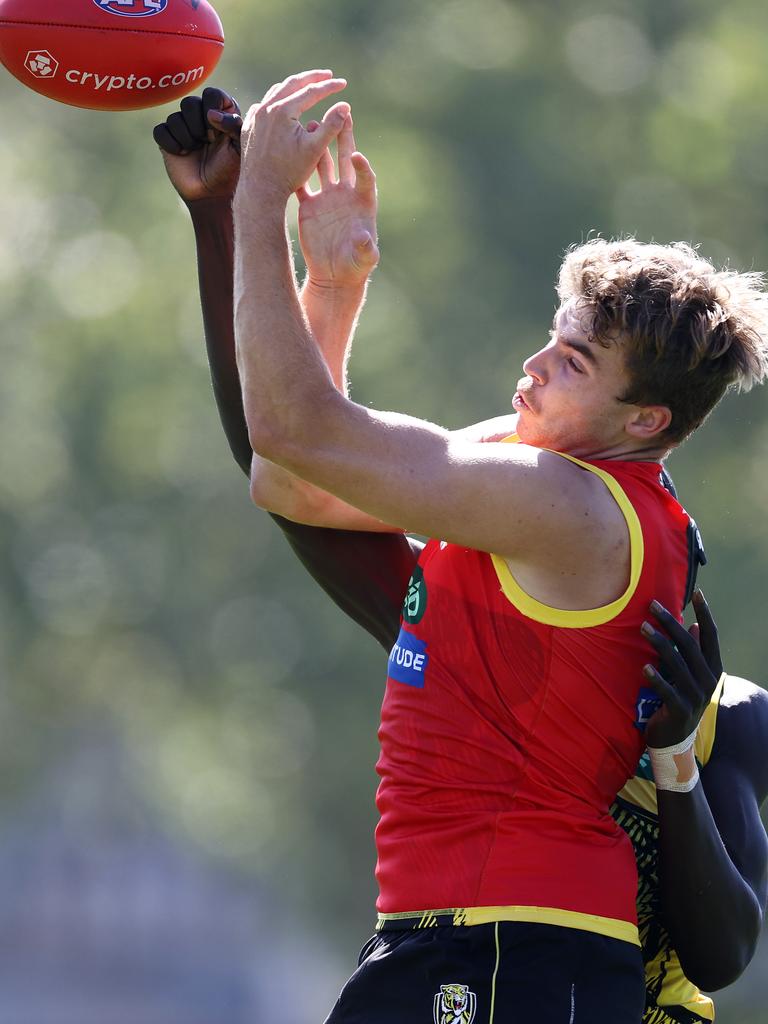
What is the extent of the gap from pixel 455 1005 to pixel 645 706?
76 cm

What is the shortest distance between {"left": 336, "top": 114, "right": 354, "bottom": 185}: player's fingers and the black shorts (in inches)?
68.4

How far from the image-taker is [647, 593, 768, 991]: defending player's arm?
3691mm

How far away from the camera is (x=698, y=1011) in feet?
13.6

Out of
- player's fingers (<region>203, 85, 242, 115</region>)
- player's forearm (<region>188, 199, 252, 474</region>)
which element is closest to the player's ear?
player's forearm (<region>188, 199, 252, 474</region>)

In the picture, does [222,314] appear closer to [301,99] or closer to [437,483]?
[301,99]

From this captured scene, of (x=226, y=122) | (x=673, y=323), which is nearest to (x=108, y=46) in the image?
(x=226, y=122)

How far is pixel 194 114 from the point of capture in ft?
14.4

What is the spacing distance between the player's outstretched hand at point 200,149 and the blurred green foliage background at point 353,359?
11.8m

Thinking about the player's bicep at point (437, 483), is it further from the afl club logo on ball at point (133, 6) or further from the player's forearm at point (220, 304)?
the afl club logo on ball at point (133, 6)

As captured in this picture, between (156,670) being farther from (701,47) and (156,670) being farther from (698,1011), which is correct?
(698,1011)

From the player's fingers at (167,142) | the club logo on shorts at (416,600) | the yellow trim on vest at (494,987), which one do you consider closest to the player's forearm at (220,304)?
the player's fingers at (167,142)

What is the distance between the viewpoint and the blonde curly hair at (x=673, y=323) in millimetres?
3758

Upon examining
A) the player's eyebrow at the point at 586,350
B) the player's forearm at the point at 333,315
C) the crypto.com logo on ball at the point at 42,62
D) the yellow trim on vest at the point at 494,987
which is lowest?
the yellow trim on vest at the point at 494,987

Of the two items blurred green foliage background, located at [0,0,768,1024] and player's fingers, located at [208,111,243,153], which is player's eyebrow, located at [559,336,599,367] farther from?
blurred green foliage background, located at [0,0,768,1024]
